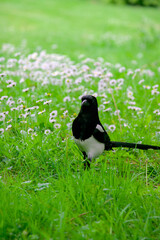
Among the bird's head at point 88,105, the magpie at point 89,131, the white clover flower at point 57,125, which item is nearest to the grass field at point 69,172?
the white clover flower at point 57,125

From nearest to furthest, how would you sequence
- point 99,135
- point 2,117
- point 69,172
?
point 69,172 → point 99,135 → point 2,117

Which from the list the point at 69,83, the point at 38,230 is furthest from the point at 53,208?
the point at 69,83

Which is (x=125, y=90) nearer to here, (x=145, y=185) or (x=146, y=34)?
(x=145, y=185)

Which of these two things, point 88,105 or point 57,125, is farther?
point 57,125

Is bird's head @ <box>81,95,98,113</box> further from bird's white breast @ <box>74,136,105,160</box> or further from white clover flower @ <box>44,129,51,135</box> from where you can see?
white clover flower @ <box>44,129,51,135</box>

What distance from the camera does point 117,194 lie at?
91.0 inches

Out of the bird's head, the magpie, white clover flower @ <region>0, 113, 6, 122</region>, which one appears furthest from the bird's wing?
white clover flower @ <region>0, 113, 6, 122</region>

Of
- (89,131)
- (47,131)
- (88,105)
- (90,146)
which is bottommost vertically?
(47,131)

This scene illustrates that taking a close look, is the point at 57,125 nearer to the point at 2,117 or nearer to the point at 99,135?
the point at 2,117

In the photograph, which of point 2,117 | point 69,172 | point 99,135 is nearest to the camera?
point 69,172

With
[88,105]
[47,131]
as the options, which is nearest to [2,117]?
[47,131]

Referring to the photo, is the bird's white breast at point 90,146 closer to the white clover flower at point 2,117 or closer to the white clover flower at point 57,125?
the white clover flower at point 57,125

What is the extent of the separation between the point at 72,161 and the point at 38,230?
1085 mm

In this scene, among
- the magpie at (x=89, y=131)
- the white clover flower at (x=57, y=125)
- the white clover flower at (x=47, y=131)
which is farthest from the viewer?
the white clover flower at (x=57, y=125)
